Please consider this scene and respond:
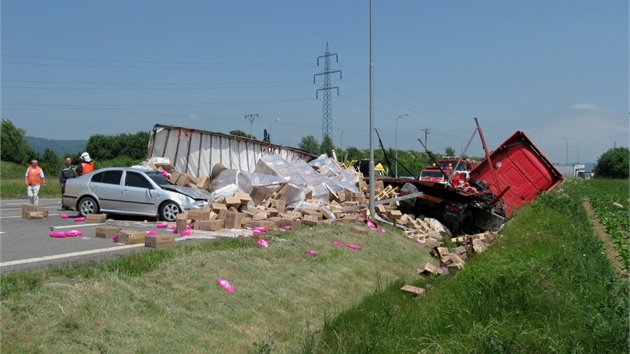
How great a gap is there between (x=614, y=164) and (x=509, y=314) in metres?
99.1

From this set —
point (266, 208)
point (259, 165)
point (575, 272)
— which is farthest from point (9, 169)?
point (575, 272)

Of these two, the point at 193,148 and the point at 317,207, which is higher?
the point at 193,148

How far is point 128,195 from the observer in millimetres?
14305

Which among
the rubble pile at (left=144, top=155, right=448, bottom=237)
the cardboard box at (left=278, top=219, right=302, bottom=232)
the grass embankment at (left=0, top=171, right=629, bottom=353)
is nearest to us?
the grass embankment at (left=0, top=171, right=629, bottom=353)

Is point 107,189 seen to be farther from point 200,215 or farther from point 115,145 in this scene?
point 115,145

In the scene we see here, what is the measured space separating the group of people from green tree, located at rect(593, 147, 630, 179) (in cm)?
8834

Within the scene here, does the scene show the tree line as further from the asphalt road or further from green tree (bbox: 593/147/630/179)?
the asphalt road

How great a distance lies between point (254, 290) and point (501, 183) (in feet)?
40.8

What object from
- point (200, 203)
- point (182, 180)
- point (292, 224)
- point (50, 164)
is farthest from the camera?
point (50, 164)

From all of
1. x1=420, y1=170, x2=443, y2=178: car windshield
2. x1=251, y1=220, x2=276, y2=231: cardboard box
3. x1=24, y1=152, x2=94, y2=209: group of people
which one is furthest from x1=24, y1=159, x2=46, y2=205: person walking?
x1=420, y1=170, x2=443, y2=178: car windshield

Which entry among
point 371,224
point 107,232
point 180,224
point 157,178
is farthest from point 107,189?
point 371,224

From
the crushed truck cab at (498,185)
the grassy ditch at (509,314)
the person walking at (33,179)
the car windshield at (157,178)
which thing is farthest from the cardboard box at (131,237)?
the crushed truck cab at (498,185)

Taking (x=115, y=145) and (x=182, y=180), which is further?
(x=115, y=145)

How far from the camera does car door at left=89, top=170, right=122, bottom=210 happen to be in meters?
14.4
